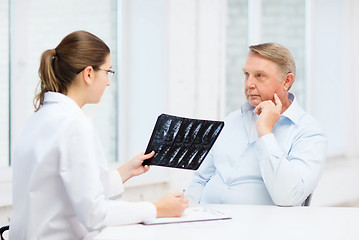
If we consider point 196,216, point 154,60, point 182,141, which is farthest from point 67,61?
point 154,60

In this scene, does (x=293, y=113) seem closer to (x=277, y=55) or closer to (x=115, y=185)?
(x=277, y=55)

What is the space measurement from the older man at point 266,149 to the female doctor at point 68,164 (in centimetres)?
52

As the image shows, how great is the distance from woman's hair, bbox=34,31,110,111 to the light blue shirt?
31.0 inches

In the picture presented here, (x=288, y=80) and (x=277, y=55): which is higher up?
(x=277, y=55)

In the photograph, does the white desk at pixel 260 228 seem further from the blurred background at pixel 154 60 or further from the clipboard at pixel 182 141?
the blurred background at pixel 154 60

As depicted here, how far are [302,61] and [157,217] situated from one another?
358 cm

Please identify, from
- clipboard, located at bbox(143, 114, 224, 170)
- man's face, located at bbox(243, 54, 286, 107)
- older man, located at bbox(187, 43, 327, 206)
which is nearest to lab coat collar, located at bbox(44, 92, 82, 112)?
clipboard, located at bbox(143, 114, 224, 170)

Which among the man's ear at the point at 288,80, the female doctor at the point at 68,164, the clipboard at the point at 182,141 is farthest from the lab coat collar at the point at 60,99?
the man's ear at the point at 288,80

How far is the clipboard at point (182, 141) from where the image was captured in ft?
6.18

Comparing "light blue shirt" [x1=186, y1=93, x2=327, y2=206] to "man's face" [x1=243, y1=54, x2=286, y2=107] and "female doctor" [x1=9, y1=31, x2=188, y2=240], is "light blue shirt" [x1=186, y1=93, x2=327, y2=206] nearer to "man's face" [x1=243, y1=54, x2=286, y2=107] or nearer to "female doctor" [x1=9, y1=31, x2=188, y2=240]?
"man's face" [x1=243, y1=54, x2=286, y2=107]

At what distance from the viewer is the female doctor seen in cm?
151

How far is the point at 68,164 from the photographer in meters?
1.51

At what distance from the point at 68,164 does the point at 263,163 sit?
0.86 meters

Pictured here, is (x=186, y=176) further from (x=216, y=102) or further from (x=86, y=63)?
(x=86, y=63)
